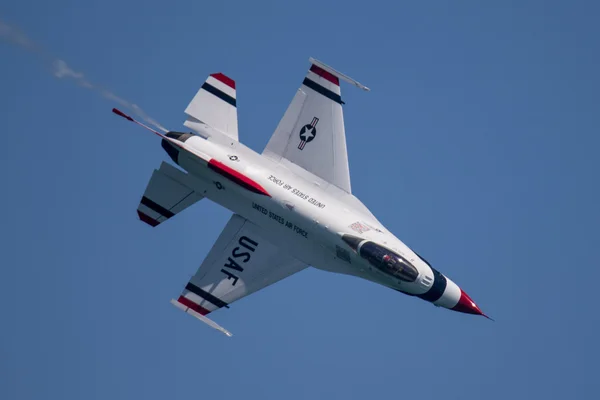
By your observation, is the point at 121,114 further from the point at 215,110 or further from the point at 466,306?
the point at 466,306

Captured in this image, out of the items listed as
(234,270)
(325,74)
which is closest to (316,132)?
(325,74)

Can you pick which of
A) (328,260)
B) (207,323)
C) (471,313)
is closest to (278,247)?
(328,260)

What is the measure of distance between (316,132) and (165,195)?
21.2 ft

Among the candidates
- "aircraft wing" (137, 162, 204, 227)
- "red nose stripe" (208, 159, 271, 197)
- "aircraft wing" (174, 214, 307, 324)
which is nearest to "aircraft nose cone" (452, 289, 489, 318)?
"aircraft wing" (174, 214, 307, 324)

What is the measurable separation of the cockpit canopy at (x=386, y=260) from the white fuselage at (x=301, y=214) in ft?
0.76

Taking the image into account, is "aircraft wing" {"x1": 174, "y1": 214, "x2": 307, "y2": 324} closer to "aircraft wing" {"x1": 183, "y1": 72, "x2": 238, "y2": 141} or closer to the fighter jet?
the fighter jet

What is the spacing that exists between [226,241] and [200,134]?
4346 millimetres

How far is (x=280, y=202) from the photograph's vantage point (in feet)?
106

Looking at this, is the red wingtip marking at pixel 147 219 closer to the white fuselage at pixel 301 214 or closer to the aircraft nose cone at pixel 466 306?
the white fuselage at pixel 301 214

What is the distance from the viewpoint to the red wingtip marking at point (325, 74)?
3416 centimetres

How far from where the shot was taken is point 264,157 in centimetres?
3328

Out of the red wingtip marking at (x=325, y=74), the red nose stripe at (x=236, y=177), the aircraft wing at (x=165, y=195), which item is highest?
the red wingtip marking at (x=325, y=74)

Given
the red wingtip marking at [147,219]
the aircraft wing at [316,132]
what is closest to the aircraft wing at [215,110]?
the aircraft wing at [316,132]

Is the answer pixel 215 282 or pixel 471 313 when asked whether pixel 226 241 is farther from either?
pixel 471 313
